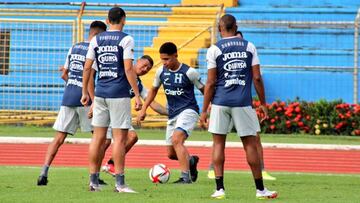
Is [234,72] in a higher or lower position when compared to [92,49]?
lower

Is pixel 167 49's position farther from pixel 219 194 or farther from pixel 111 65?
pixel 219 194

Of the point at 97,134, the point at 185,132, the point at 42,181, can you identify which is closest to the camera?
the point at 97,134

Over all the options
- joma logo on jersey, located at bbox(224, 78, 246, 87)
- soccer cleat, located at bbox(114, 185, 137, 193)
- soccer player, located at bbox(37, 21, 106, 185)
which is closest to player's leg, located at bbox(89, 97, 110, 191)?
soccer cleat, located at bbox(114, 185, 137, 193)

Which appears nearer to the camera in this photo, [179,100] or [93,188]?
[93,188]

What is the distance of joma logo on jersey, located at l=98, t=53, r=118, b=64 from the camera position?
13125mm

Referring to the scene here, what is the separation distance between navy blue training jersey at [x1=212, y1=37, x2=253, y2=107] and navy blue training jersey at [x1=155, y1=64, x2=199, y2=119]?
261 cm

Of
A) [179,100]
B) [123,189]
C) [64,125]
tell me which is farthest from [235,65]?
→ [64,125]

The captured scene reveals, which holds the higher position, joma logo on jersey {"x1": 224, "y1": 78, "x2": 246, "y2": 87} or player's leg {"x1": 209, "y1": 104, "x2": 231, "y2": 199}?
joma logo on jersey {"x1": 224, "y1": 78, "x2": 246, "y2": 87}

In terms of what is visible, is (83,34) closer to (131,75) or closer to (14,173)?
(14,173)

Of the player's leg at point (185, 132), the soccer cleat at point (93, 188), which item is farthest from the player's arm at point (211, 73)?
the player's leg at point (185, 132)

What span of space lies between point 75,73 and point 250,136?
319 cm

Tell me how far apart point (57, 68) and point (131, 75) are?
15814mm

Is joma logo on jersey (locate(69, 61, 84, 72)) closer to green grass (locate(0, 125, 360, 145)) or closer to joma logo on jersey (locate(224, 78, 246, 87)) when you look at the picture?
joma logo on jersey (locate(224, 78, 246, 87))

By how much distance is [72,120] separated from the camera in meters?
15.0
